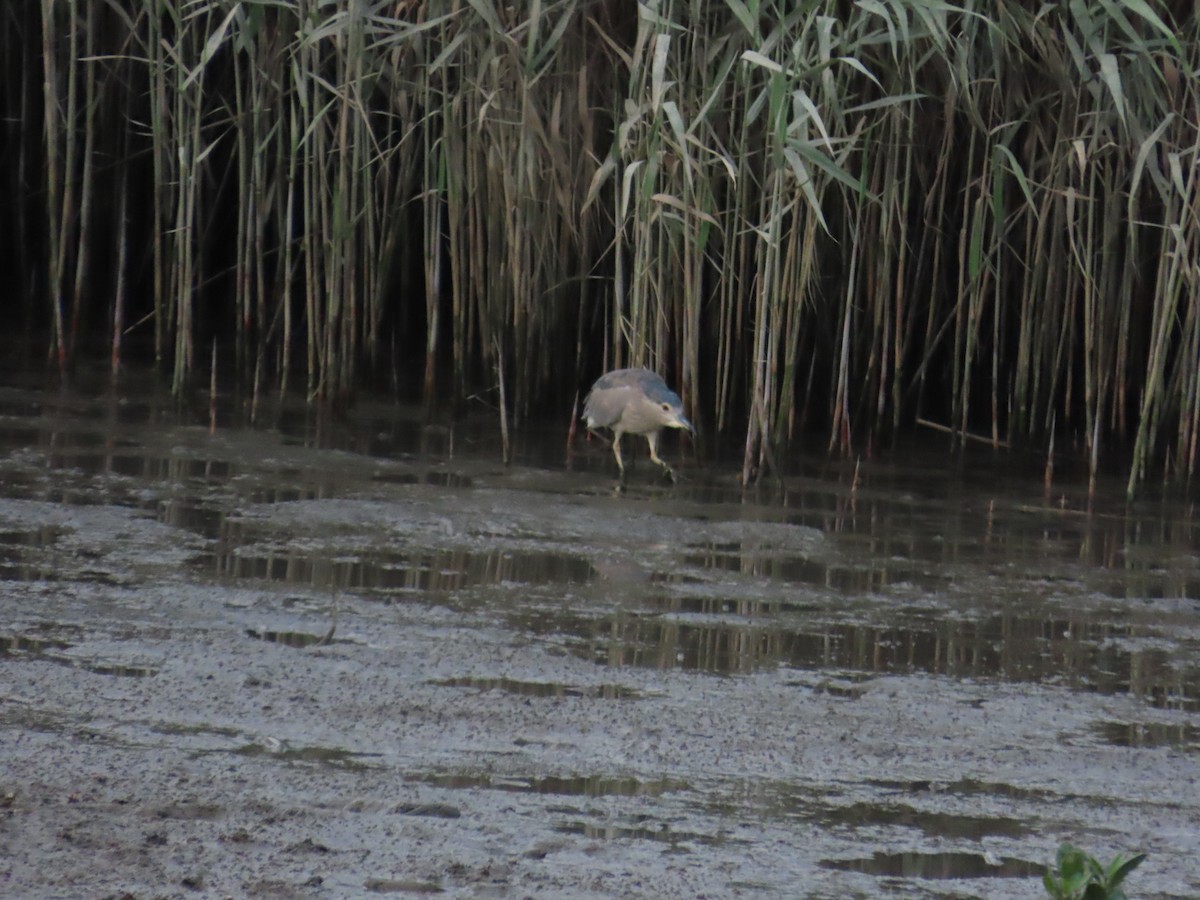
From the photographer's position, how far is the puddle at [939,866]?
9.29 feet

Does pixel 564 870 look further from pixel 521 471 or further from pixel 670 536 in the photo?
pixel 521 471

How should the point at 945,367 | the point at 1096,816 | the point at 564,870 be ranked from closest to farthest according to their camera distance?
the point at 564,870 < the point at 1096,816 < the point at 945,367

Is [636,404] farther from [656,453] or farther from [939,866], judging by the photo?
[939,866]

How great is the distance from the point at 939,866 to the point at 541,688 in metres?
1.11

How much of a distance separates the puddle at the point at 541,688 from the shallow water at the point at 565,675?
0.01m

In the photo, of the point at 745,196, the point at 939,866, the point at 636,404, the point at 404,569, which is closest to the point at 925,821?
the point at 939,866

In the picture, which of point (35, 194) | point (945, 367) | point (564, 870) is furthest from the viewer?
point (35, 194)

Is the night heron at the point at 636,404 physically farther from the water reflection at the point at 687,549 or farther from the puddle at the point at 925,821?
the puddle at the point at 925,821

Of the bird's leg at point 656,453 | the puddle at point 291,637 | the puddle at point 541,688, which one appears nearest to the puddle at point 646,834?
the puddle at point 541,688

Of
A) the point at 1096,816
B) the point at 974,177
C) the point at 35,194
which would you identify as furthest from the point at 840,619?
the point at 35,194

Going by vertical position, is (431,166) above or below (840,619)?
above

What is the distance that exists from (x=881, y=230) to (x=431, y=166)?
1767 mm

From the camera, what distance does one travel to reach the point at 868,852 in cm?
290

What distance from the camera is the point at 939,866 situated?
113 inches
